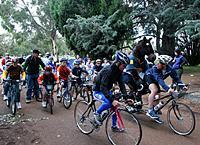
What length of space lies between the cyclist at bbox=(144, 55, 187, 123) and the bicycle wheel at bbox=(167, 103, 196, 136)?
1.76 feet

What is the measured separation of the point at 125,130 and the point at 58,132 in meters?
1.99

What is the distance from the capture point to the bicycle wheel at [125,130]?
5133 millimetres

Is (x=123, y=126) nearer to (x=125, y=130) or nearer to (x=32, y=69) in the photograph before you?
(x=125, y=130)

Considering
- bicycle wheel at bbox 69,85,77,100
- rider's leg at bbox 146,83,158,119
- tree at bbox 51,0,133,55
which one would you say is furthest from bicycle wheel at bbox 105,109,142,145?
tree at bbox 51,0,133,55

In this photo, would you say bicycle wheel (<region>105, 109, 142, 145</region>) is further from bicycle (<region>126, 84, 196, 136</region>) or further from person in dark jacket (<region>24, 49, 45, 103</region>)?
person in dark jacket (<region>24, 49, 45, 103</region>)

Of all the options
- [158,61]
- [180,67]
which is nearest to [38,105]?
[158,61]

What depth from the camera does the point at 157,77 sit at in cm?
665

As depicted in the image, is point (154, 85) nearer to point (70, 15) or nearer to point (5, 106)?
point (5, 106)

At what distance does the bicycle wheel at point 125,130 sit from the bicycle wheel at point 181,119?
4.89ft

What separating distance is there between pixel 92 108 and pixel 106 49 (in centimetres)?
1139

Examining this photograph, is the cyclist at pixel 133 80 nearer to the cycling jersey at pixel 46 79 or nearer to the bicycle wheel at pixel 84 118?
the bicycle wheel at pixel 84 118

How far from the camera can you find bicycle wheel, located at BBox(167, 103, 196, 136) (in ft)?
19.6

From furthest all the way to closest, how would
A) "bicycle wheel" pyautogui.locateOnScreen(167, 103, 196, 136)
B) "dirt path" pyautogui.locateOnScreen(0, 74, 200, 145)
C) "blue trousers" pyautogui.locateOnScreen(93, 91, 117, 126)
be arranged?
1. "bicycle wheel" pyautogui.locateOnScreen(167, 103, 196, 136)
2. "dirt path" pyautogui.locateOnScreen(0, 74, 200, 145)
3. "blue trousers" pyautogui.locateOnScreen(93, 91, 117, 126)

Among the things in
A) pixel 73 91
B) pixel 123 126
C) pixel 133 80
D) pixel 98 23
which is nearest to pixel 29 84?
pixel 73 91
